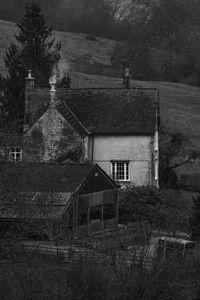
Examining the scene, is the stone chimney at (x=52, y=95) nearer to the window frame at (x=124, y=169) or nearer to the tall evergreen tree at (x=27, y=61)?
the window frame at (x=124, y=169)

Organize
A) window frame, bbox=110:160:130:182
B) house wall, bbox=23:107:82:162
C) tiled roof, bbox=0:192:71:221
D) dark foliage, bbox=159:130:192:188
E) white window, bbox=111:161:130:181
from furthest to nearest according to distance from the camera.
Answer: dark foliage, bbox=159:130:192:188, white window, bbox=111:161:130:181, window frame, bbox=110:160:130:182, house wall, bbox=23:107:82:162, tiled roof, bbox=0:192:71:221

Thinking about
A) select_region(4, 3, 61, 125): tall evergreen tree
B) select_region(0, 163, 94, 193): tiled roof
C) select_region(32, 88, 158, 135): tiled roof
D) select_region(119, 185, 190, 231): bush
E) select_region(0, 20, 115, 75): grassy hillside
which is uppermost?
select_region(0, 20, 115, 75): grassy hillside

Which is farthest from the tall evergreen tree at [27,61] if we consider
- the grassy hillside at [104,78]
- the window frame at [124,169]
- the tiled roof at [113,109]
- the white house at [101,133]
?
the grassy hillside at [104,78]

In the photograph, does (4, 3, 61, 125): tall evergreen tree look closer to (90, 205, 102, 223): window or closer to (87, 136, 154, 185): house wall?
(87, 136, 154, 185): house wall

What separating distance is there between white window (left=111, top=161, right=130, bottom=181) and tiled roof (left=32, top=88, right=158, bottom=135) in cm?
192

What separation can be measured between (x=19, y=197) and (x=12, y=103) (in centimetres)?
2802

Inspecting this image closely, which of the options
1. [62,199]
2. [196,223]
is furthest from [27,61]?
[196,223]

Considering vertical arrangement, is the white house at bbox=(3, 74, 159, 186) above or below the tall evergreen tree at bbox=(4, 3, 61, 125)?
below

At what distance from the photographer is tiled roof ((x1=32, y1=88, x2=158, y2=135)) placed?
52562 millimetres

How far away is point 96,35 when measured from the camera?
400 feet

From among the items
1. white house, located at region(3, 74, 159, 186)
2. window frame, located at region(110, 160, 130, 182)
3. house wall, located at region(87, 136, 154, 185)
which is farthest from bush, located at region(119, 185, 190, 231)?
white house, located at region(3, 74, 159, 186)

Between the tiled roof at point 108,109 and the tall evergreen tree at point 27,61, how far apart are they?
4969 millimetres

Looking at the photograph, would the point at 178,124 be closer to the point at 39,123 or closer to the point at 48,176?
the point at 39,123

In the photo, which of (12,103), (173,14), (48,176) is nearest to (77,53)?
(173,14)
